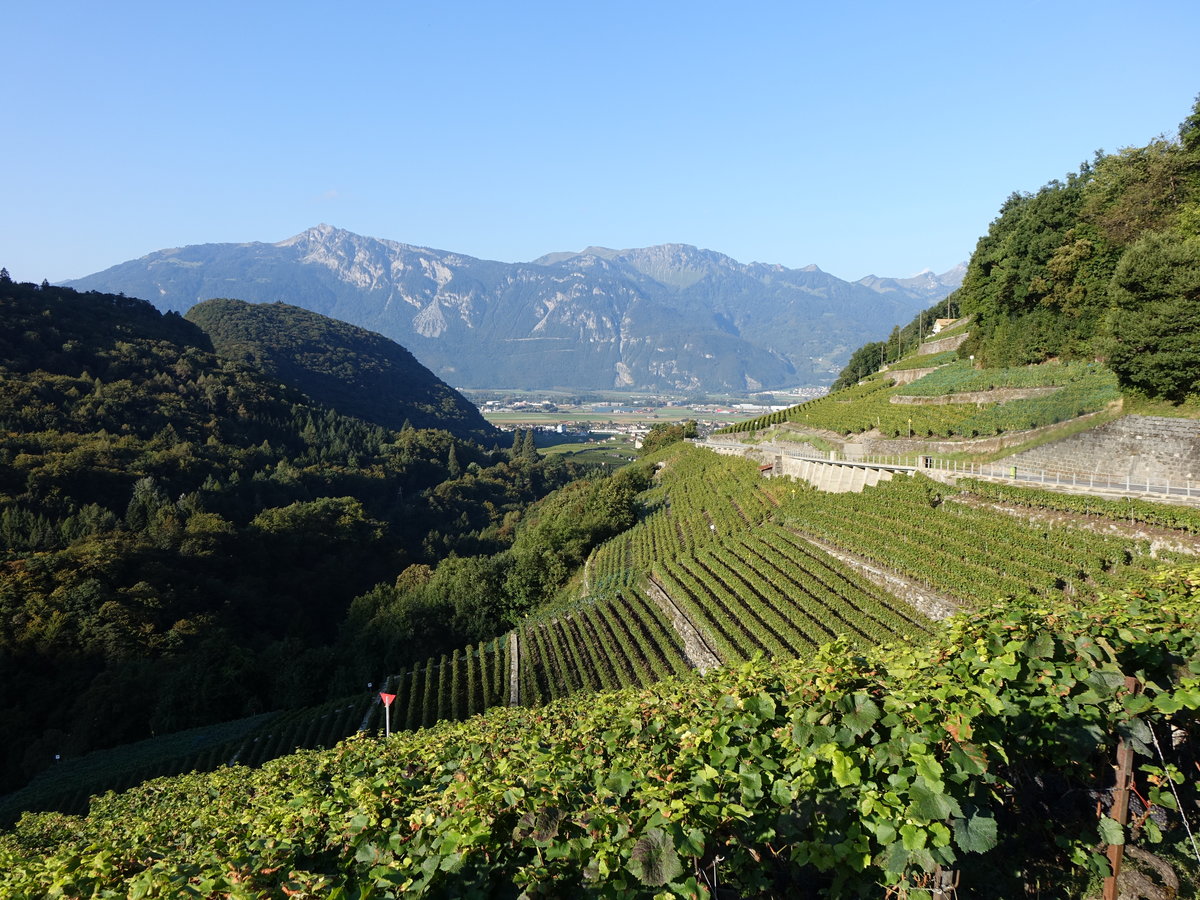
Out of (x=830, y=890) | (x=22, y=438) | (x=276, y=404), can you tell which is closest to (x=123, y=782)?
(x=830, y=890)

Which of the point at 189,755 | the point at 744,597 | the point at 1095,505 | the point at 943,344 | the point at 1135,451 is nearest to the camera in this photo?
the point at 1095,505

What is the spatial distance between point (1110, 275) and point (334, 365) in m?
153

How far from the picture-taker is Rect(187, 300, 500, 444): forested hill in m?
138

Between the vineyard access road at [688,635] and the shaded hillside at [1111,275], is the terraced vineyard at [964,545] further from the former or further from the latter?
the shaded hillside at [1111,275]

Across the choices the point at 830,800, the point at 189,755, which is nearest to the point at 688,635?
the point at 830,800

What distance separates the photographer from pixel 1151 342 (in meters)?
19.2

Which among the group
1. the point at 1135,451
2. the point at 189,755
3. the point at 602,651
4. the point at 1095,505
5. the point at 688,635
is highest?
the point at 1135,451

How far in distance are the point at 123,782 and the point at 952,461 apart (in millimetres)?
33437

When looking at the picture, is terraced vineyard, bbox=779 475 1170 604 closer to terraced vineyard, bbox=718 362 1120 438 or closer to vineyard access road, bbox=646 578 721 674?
vineyard access road, bbox=646 578 721 674

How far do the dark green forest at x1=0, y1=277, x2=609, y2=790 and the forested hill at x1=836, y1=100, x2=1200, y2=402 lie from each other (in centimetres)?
2769

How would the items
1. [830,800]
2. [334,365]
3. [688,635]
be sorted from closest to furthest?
[830,800] < [688,635] < [334,365]

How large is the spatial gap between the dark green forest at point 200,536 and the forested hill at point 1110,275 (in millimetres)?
Result: 27690

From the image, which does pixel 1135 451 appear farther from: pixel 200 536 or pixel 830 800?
pixel 200 536

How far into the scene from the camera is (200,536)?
5375 cm
